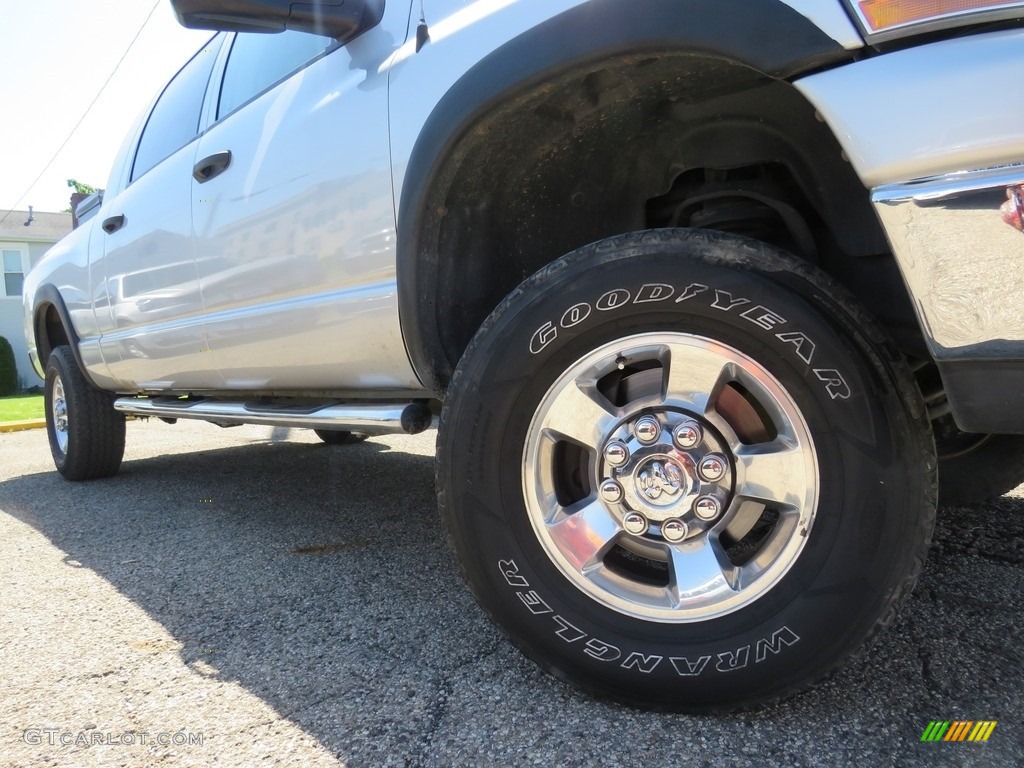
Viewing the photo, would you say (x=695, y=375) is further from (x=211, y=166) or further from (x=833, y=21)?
(x=211, y=166)

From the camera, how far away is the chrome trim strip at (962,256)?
1.16 m

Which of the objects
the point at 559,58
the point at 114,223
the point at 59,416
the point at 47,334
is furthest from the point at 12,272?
the point at 559,58

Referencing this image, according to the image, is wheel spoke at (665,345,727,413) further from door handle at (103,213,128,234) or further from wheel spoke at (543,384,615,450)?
door handle at (103,213,128,234)

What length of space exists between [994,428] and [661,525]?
0.62 meters

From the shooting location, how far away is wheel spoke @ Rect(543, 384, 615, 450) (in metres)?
1.57

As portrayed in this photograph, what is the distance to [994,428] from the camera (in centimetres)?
129

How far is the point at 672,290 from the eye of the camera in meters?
1.50

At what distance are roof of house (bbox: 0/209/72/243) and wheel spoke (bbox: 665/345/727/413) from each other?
25.3 metres

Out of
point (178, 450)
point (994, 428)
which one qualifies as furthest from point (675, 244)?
point (178, 450)

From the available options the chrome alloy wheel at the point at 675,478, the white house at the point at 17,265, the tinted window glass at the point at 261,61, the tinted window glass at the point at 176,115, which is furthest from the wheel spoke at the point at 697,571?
the white house at the point at 17,265

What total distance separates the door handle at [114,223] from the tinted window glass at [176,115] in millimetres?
266

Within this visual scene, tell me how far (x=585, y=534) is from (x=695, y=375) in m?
0.40

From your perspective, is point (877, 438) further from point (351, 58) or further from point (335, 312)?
point (351, 58)

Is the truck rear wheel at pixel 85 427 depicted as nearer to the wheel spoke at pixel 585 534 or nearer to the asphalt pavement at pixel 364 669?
the asphalt pavement at pixel 364 669
